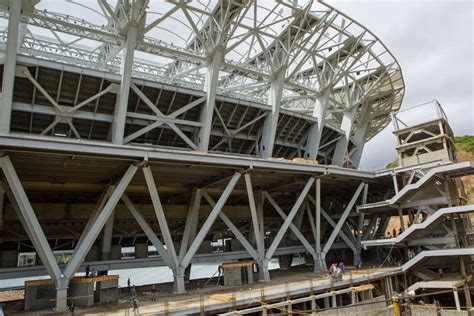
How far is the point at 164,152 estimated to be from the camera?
1830 cm

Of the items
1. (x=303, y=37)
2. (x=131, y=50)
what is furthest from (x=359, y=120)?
(x=131, y=50)

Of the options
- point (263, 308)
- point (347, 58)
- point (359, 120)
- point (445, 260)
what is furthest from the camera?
point (359, 120)

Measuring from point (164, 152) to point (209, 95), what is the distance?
8212 millimetres

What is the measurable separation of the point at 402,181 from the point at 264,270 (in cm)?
1542

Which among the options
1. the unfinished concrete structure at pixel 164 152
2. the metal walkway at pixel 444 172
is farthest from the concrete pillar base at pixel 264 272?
the metal walkway at pixel 444 172

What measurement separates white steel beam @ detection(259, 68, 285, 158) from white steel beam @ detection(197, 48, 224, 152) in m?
5.88

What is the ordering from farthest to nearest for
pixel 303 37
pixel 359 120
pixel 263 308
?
1. pixel 359 120
2. pixel 303 37
3. pixel 263 308

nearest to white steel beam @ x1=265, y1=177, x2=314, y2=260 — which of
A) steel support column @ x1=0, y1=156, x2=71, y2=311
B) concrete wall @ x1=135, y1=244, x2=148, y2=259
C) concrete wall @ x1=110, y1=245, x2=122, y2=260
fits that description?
concrete wall @ x1=135, y1=244, x2=148, y2=259

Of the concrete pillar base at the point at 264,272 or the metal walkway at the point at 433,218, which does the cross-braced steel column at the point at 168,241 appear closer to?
the concrete pillar base at the point at 264,272

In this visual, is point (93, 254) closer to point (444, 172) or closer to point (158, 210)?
point (158, 210)

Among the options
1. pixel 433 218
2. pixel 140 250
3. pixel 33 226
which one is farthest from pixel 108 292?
pixel 433 218

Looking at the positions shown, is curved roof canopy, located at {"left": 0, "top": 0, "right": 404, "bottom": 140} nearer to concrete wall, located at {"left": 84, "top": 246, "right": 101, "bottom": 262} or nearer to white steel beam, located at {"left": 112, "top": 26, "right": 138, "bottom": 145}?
white steel beam, located at {"left": 112, "top": 26, "right": 138, "bottom": 145}

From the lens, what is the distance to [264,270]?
22.7m

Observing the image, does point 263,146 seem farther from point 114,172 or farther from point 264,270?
point 114,172
